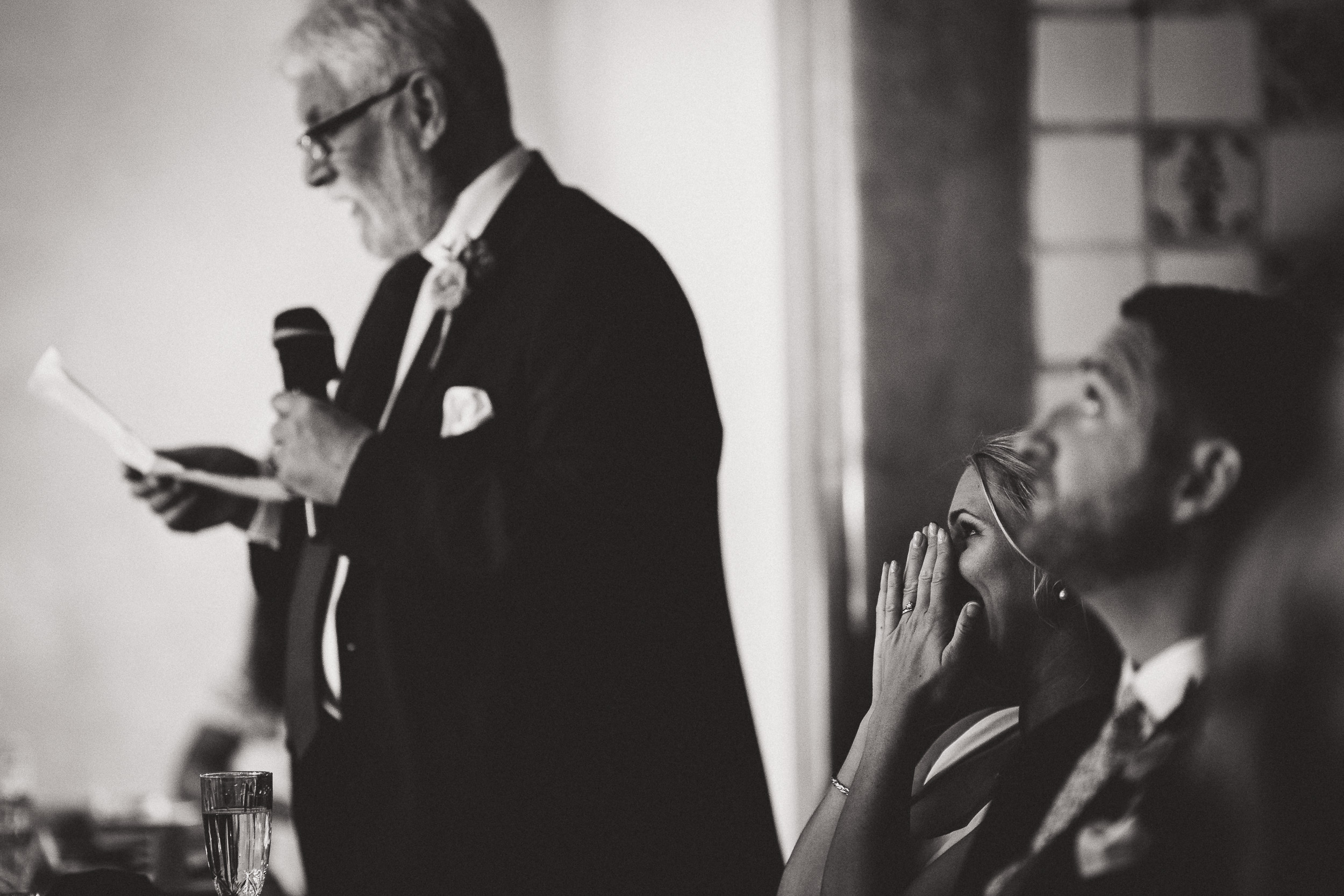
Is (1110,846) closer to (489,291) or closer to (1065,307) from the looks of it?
(489,291)

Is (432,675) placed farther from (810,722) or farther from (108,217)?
(108,217)

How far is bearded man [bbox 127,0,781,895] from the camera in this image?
1558 millimetres

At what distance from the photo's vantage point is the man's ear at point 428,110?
178cm

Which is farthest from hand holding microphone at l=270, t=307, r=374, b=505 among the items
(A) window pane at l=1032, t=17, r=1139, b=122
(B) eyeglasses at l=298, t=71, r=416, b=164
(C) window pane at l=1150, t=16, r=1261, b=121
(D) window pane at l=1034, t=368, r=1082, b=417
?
(C) window pane at l=1150, t=16, r=1261, b=121

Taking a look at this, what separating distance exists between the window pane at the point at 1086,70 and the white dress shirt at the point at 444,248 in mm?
1271

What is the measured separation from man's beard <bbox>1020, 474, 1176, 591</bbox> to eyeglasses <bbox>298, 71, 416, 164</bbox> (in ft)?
3.65

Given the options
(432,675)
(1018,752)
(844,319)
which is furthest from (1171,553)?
(844,319)

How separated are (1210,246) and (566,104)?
97.1 inches

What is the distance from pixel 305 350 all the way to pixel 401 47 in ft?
1.24

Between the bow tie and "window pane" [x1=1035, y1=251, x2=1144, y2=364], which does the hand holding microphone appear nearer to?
the bow tie

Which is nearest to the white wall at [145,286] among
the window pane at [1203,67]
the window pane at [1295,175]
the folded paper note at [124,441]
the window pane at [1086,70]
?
the window pane at [1086,70]

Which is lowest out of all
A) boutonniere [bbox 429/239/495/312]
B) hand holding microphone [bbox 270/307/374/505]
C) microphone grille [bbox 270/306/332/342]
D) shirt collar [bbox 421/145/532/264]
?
hand holding microphone [bbox 270/307/374/505]

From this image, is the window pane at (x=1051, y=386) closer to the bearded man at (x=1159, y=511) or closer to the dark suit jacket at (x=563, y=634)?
the dark suit jacket at (x=563, y=634)

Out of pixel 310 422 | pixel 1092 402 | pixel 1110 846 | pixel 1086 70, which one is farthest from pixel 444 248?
pixel 1086 70
